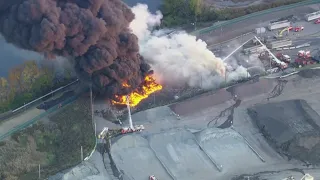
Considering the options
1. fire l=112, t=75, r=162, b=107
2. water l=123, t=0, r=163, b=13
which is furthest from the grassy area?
water l=123, t=0, r=163, b=13

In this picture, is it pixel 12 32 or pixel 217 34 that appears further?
pixel 217 34

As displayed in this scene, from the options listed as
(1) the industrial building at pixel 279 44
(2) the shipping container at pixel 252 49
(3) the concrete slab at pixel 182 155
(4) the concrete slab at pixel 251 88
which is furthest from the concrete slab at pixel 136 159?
(1) the industrial building at pixel 279 44

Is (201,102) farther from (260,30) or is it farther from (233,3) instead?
(233,3)

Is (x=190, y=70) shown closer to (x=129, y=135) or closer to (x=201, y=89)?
(x=201, y=89)

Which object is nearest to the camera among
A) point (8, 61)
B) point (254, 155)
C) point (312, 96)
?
point (254, 155)

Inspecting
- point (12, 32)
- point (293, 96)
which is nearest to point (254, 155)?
point (293, 96)

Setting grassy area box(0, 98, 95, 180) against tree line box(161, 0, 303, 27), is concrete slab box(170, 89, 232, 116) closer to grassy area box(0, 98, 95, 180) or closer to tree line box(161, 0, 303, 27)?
grassy area box(0, 98, 95, 180)

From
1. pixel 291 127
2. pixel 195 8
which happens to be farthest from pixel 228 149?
pixel 195 8

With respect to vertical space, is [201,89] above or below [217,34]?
below

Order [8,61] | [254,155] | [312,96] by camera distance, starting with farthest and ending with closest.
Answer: [8,61]
[312,96]
[254,155]
